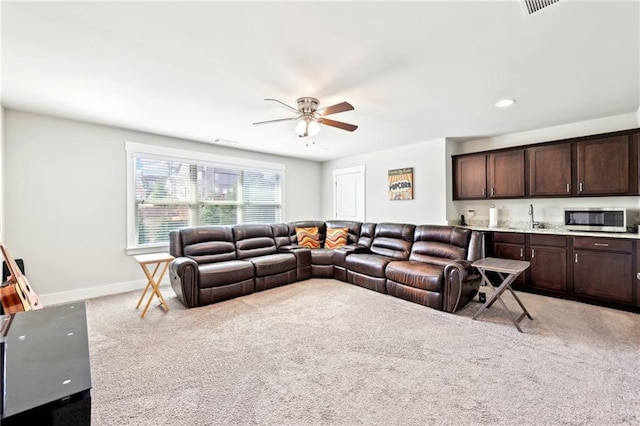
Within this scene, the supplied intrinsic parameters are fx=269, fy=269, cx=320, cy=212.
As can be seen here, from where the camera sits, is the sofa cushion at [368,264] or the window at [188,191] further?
the window at [188,191]

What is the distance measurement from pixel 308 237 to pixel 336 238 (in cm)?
Result: 56

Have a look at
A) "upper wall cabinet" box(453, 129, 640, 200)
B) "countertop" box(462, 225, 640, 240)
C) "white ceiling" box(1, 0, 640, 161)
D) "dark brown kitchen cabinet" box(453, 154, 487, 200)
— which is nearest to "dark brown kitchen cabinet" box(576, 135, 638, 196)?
"upper wall cabinet" box(453, 129, 640, 200)

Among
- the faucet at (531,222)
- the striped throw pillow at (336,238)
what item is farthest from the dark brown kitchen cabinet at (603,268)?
the striped throw pillow at (336,238)

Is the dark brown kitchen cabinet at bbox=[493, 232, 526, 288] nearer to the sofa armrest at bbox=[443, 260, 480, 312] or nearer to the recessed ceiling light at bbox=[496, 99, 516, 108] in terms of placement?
the sofa armrest at bbox=[443, 260, 480, 312]

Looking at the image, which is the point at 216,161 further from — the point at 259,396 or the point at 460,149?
the point at 460,149

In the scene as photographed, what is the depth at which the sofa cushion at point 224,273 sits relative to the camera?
354 centimetres

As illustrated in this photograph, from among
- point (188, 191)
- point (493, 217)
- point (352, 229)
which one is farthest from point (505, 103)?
point (188, 191)

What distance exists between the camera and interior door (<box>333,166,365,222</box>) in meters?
6.11

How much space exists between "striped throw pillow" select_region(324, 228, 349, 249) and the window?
1505mm

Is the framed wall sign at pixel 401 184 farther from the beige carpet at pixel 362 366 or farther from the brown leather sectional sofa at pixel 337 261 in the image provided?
the beige carpet at pixel 362 366

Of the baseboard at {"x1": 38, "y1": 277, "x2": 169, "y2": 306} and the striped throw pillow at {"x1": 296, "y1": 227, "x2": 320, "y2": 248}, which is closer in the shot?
the baseboard at {"x1": 38, "y1": 277, "x2": 169, "y2": 306}

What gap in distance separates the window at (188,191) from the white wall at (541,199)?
12.3 feet

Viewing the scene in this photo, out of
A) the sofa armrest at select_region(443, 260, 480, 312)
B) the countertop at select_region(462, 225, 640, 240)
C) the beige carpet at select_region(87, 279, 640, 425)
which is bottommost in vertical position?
the beige carpet at select_region(87, 279, 640, 425)

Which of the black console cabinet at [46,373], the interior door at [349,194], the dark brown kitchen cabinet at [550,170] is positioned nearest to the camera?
the black console cabinet at [46,373]
